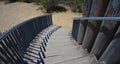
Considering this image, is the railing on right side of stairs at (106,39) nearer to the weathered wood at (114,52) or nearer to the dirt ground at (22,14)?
the weathered wood at (114,52)

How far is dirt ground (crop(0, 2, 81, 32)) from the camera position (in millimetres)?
13391

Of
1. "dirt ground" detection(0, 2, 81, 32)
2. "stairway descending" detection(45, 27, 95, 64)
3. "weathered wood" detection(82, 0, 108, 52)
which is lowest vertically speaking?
"dirt ground" detection(0, 2, 81, 32)

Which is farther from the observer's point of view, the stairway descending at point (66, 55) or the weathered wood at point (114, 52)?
the stairway descending at point (66, 55)

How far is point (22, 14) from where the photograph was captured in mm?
14648

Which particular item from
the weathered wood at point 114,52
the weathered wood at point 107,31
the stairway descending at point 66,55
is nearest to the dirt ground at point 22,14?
the stairway descending at point 66,55

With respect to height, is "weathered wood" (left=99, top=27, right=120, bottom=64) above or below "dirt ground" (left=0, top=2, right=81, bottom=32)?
above

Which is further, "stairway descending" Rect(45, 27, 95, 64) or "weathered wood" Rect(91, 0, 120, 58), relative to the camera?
"stairway descending" Rect(45, 27, 95, 64)

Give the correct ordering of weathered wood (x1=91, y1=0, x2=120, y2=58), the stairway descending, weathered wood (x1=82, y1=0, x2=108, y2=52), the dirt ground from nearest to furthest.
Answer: weathered wood (x1=91, y1=0, x2=120, y2=58) → weathered wood (x1=82, y1=0, x2=108, y2=52) → the stairway descending → the dirt ground

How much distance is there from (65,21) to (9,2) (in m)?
→ 7.17

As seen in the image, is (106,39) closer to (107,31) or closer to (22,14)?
(107,31)

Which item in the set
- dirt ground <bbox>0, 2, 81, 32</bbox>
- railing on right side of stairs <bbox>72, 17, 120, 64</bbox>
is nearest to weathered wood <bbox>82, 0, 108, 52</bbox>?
railing on right side of stairs <bbox>72, 17, 120, 64</bbox>

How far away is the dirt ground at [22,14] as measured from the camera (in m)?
13.4

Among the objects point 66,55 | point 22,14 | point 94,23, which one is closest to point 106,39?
point 94,23

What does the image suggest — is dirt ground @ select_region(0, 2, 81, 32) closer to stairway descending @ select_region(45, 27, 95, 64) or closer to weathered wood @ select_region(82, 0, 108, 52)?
stairway descending @ select_region(45, 27, 95, 64)
